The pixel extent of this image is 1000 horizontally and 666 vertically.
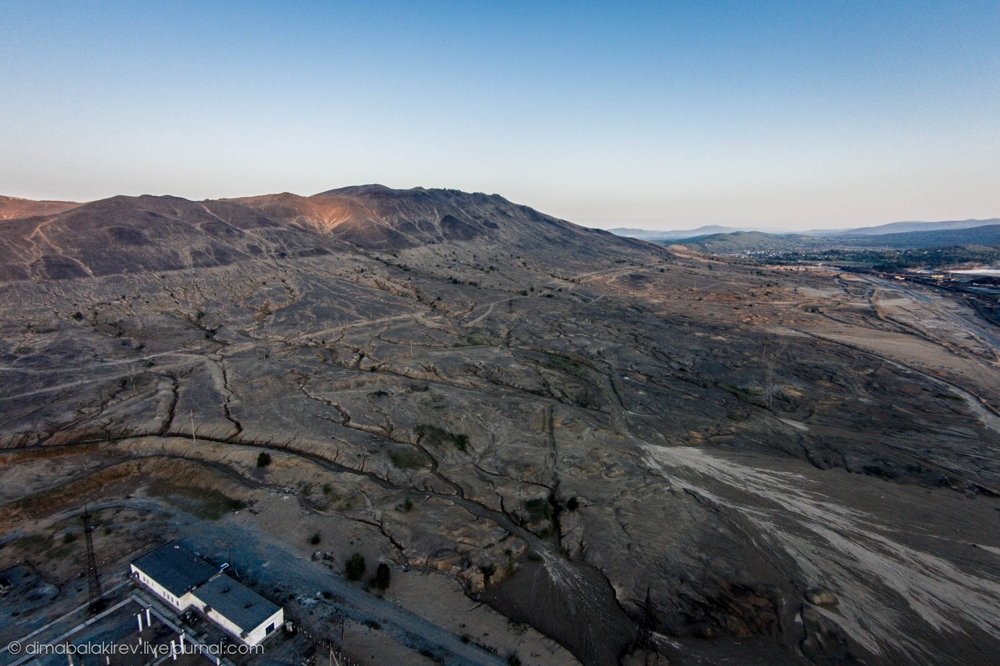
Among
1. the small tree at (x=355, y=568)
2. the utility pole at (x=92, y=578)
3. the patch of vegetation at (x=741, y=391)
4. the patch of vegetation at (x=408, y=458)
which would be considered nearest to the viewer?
the utility pole at (x=92, y=578)

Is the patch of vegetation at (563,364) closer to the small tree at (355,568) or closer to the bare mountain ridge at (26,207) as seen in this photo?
the small tree at (355,568)

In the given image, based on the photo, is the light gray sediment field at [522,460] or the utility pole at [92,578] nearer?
the utility pole at [92,578]

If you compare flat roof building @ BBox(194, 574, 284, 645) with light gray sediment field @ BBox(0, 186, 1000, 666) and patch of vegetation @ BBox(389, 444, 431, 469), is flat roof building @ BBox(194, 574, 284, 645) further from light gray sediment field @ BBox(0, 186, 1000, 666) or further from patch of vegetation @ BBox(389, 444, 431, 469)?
patch of vegetation @ BBox(389, 444, 431, 469)

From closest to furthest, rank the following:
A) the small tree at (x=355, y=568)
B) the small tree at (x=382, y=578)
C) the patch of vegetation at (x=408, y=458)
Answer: the small tree at (x=382, y=578)
the small tree at (x=355, y=568)
the patch of vegetation at (x=408, y=458)

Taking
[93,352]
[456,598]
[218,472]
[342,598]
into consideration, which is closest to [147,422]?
[218,472]

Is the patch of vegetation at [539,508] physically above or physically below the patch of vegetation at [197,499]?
below

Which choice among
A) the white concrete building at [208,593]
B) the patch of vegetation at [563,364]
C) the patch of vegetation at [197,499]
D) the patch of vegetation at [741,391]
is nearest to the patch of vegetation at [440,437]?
the patch of vegetation at [197,499]

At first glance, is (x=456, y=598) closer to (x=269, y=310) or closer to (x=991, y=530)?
(x=991, y=530)
